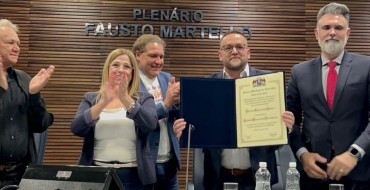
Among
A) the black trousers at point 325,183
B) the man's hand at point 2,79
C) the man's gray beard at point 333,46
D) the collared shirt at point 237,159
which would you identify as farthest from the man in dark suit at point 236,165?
the man's hand at point 2,79

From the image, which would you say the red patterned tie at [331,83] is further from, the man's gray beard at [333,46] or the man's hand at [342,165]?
the man's hand at [342,165]

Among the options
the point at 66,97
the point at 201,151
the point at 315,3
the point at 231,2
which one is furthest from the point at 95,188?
the point at 315,3

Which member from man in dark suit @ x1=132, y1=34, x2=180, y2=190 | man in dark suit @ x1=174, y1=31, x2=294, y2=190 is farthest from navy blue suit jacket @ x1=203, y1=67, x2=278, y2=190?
man in dark suit @ x1=132, y1=34, x2=180, y2=190

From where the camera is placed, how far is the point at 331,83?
2506mm

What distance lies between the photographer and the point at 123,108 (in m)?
2.64

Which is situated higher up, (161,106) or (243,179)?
(161,106)

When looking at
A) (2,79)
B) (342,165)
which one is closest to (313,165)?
(342,165)

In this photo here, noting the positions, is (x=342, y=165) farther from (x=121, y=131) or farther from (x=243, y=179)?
(x=121, y=131)

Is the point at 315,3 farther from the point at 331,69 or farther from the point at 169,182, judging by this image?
the point at 169,182

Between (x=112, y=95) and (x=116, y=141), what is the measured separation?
27cm

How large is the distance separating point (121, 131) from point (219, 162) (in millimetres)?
600

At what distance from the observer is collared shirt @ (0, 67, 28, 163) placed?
262 cm

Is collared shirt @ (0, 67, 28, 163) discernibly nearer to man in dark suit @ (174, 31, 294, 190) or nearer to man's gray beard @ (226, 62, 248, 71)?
man in dark suit @ (174, 31, 294, 190)

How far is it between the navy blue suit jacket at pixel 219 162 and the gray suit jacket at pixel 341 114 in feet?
0.50
